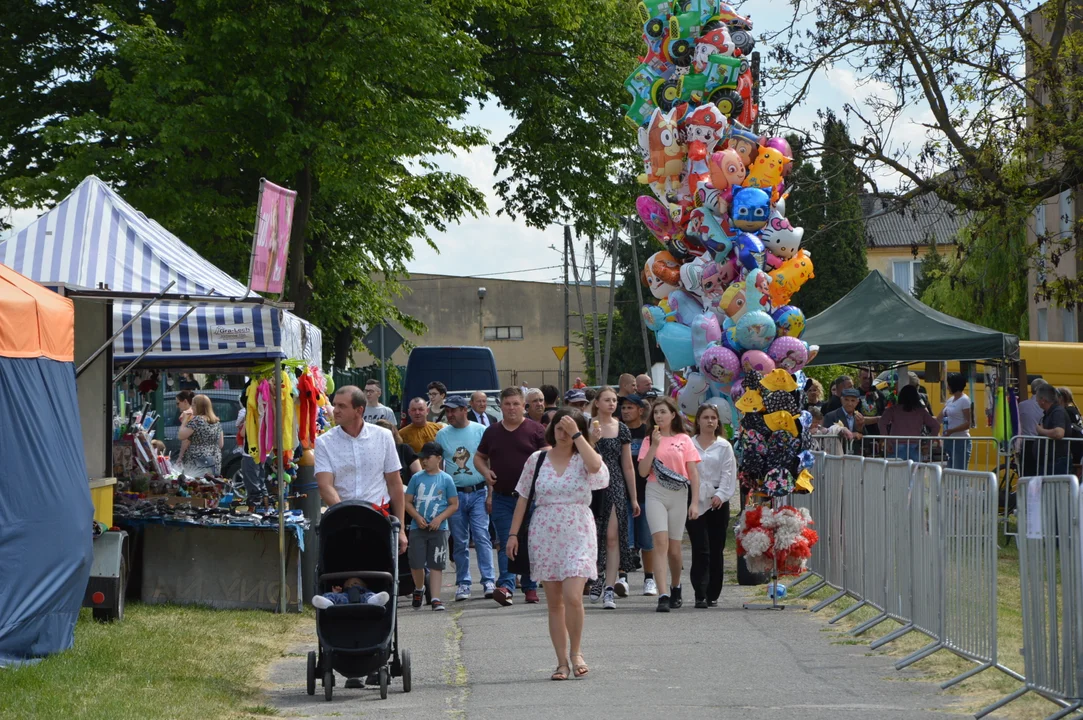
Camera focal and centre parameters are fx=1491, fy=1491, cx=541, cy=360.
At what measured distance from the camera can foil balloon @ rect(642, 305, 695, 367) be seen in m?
17.1

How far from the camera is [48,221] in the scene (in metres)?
14.4

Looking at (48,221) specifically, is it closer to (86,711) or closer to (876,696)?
(86,711)

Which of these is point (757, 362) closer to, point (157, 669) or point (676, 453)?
point (676, 453)

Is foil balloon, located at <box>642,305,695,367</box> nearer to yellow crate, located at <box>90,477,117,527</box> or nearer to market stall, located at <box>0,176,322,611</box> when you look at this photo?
market stall, located at <box>0,176,322,611</box>

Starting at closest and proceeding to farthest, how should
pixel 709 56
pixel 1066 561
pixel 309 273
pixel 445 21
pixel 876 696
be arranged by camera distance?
pixel 1066 561 < pixel 876 696 < pixel 709 56 < pixel 445 21 < pixel 309 273

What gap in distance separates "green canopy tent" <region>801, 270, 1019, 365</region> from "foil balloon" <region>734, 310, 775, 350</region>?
287cm

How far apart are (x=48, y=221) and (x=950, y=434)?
11.5 meters

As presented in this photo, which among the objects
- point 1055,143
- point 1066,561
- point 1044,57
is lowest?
point 1066,561

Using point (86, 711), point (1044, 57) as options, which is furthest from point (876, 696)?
point (1044, 57)

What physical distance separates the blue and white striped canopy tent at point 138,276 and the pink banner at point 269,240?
22 centimetres

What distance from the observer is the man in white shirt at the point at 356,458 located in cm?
1023

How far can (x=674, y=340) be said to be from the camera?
17250 millimetres

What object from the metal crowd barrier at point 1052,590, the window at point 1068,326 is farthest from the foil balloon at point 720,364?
the window at point 1068,326

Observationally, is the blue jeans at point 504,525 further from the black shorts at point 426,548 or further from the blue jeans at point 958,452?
the blue jeans at point 958,452
